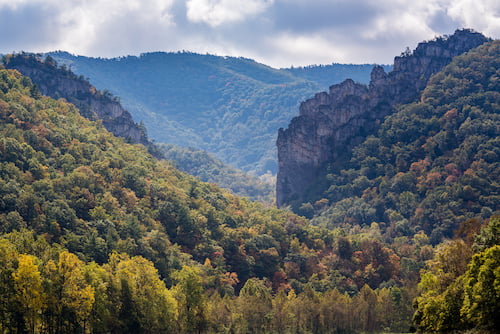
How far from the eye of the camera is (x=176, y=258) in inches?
5172

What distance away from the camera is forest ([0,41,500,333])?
7812 centimetres

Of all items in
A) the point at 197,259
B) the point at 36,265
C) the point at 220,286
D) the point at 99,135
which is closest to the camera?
the point at 36,265

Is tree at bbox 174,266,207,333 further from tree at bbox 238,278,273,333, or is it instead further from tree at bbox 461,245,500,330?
tree at bbox 461,245,500,330

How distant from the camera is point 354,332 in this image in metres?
108

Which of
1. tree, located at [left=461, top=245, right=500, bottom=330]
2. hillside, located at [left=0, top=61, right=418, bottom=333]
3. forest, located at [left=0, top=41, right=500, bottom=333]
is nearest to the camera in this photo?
tree, located at [left=461, top=245, right=500, bottom=330]

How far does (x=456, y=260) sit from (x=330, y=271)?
71731mm

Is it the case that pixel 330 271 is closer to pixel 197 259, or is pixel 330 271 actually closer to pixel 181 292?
pixel 197 259

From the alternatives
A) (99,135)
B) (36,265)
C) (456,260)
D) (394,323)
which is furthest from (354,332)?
(99,135)

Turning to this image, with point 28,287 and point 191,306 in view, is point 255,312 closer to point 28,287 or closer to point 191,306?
point 191,306

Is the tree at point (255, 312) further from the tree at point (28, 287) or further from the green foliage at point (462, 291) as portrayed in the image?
the tree at point (28, 287)

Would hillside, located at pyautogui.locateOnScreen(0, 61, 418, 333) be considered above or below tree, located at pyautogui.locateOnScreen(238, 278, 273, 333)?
above

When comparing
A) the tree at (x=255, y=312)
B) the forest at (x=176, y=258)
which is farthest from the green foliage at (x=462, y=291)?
the tree at (x=255, y=312)

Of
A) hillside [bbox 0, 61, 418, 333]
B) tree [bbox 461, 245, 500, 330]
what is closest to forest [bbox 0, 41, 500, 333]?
tree [bbox 461, 245, 500, 330]

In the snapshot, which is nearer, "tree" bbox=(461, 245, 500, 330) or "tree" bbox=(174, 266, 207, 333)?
"tree" bbox=(461, 245, 500, 330)
